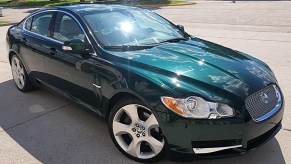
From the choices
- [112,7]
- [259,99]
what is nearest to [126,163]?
[259,99]

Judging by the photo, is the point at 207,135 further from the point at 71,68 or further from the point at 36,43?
the point at 36,43

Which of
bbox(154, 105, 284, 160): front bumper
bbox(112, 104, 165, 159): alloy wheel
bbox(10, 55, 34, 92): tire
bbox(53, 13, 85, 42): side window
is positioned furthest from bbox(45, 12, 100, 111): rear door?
bbox(154, 105, 284, 160): front bumper

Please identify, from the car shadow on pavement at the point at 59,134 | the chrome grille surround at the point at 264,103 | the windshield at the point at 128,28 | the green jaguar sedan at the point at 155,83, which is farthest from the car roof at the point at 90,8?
the chrome grille surround at the point at 264,103

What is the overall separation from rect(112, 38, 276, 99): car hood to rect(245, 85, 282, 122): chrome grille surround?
6 centimetres

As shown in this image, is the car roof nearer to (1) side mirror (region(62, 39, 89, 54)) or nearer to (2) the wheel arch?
(1) side mirror (region(62, 39, 89, 54))

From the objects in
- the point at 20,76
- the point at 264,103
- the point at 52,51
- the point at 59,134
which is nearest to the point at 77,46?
the point at 52,51

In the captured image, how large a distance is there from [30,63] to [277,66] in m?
4.65

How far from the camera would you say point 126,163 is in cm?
314

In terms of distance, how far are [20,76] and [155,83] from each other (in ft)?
10.8

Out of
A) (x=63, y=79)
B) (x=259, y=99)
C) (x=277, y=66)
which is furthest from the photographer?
(x=277, y=66)

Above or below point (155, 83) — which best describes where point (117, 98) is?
below

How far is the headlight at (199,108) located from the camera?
267cm

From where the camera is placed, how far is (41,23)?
471cm

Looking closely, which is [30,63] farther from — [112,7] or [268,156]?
[268,156]
